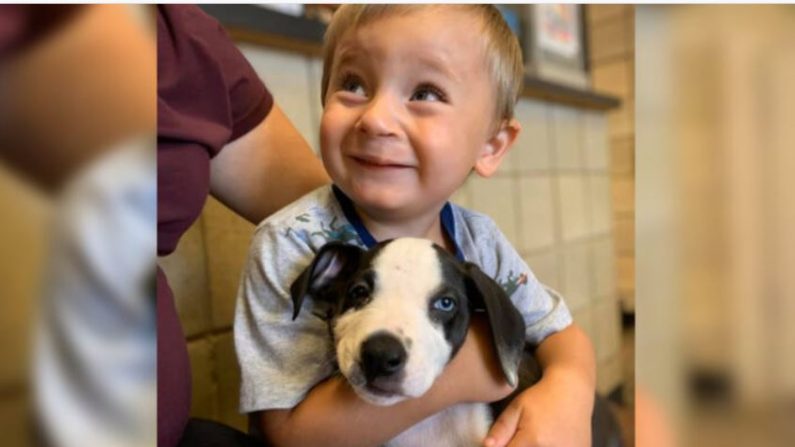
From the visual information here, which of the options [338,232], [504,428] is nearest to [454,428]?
[504,428]

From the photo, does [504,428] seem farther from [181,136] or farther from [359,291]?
[181,136]

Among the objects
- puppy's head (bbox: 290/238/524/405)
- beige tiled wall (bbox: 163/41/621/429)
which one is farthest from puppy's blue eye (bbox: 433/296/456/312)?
beige tiled wall (bbox: 163/41/621/429)

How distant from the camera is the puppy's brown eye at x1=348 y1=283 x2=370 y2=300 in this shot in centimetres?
33

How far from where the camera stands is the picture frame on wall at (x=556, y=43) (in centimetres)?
36

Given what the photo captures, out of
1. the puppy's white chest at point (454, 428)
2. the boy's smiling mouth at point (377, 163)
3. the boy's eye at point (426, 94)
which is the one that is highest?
the boy's eye at point (426, 94)

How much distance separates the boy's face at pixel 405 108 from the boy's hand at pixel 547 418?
5.2 inches

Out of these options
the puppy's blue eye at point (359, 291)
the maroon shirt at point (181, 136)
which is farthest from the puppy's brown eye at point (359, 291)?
the maroon shirt at point (181, 136)

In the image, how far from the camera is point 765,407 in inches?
10.7

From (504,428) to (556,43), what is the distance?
0.23 meters

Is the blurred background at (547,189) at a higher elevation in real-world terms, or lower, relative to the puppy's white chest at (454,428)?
higher

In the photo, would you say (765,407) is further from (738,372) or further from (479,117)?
(479,117)

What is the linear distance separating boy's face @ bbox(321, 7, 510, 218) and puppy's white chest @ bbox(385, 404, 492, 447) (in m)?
0.12

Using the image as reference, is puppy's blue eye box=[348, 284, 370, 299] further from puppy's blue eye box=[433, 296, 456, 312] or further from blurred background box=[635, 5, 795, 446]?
blurred background box=[635, 5, 795, 446]

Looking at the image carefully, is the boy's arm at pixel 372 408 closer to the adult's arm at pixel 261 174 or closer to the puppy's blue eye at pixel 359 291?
the puppy's blue eye at pixel 359 291
